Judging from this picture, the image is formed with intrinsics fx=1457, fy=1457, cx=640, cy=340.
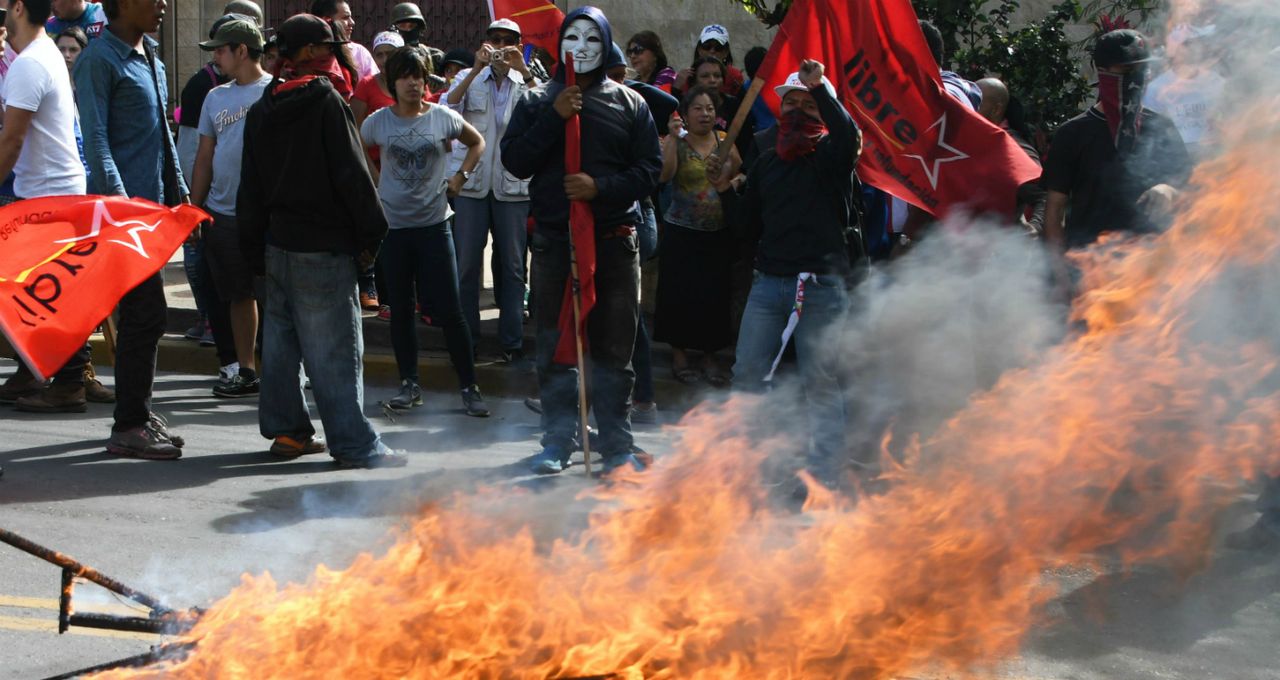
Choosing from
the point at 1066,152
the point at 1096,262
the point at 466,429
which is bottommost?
the point at 466,429

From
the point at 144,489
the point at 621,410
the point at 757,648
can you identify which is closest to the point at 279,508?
the point at 144,489

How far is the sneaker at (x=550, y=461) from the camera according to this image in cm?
651

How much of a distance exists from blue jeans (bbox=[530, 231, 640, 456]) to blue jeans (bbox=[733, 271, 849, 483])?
54 centimetres

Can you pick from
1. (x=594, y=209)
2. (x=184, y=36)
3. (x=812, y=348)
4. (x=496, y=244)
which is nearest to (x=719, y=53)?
(x=496, y=244)

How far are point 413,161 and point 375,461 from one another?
195 cm

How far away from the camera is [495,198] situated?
8.46 m

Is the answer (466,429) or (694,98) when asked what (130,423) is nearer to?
(466,429)

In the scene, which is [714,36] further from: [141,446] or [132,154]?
[141,446]

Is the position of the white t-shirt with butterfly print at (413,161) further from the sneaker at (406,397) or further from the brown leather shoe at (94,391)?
Answer: the brown leather shoe at (94,391)

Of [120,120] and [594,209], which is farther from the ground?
[120,120]

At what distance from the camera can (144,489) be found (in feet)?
19.9

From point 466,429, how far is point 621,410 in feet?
3.95

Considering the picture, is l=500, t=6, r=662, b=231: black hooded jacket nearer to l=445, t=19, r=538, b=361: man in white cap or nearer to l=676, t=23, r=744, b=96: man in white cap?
l=445, t=19, r=538, b=361: man in white cap

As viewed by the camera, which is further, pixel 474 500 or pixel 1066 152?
pixel 1066 152
